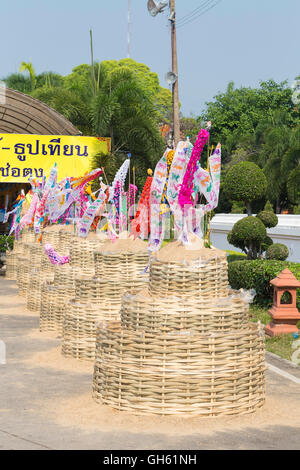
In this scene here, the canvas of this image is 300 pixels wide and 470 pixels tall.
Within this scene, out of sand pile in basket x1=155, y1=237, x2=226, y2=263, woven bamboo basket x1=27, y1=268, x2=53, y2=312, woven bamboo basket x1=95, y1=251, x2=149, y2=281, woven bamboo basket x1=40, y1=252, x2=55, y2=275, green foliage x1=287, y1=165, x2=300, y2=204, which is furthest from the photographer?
green foliage x1=287, y1=165, x2=300, y2=204

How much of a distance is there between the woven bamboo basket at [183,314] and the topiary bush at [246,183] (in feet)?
37.5

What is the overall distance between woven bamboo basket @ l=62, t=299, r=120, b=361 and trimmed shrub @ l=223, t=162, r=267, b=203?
30.5ft

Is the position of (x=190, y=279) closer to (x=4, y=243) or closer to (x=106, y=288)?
(x=106, y=288)

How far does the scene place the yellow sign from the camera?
22.2 meters

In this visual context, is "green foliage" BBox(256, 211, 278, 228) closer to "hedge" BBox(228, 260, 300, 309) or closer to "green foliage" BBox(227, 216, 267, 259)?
"green foliage" BBox(227, 216, 267, 259)

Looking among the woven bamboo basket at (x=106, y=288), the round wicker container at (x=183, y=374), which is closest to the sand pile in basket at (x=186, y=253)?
the round wicker container at (x=183, y=374)

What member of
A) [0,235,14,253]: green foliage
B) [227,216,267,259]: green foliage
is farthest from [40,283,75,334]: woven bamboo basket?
[0,235,14,253]: green foliage

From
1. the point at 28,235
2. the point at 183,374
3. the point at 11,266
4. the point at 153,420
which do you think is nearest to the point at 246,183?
the point at 28,235

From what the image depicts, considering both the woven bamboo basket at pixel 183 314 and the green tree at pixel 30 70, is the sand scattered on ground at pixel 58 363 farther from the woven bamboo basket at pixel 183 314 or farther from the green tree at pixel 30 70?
the green tree at pixel 30 70

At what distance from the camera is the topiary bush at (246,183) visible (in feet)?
60.2

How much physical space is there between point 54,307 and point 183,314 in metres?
5.15

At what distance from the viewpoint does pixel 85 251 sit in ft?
A: 38.8

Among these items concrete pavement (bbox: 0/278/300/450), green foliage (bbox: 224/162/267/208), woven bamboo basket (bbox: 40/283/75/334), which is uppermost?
green foliage (bbox: 224/162/267/208)
